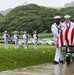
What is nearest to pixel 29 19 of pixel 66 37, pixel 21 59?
pixel 21 59

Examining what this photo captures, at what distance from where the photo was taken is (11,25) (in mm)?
78688

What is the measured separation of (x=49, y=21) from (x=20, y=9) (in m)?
10.4

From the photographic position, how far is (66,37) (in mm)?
12562

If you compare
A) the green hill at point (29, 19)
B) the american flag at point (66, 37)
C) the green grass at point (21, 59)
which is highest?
the green hill at point (29, 19)

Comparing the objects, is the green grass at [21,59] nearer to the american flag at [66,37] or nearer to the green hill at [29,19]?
the american flag at [66,37]

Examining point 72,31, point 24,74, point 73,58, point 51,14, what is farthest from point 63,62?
point 51,14

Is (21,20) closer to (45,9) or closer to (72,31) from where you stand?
(45,9)

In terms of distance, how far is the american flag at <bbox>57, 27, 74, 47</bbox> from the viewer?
40.5 feet

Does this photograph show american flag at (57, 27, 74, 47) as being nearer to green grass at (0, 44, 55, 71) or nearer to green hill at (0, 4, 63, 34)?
green grass at (0, 44, 55, 71)

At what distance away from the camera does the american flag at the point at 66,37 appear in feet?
40.5

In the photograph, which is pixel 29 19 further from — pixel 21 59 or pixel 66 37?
pixel 66 37

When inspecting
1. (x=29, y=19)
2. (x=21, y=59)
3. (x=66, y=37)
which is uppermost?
(x=29, y=19)

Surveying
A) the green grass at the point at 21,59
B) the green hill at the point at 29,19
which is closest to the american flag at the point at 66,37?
the green grass at the point at 21,59

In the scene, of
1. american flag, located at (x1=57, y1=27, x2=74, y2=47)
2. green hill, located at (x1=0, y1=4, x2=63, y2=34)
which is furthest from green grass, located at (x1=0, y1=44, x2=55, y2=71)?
green hill, located at (x1=0, y1=4, x2=63, y2=34)
